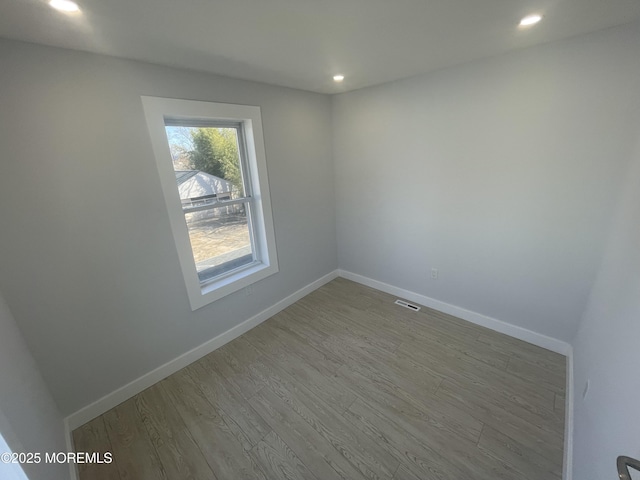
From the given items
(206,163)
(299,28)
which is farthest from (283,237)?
(299,28)

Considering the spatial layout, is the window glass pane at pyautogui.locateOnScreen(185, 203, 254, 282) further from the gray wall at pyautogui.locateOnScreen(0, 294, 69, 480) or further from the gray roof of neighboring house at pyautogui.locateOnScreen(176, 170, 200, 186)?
the gray wall at pyautogui.locateOnScreen(0, 294, 69, 480)

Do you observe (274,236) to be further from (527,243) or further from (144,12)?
(527,243)

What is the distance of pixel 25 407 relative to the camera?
3.67 ft

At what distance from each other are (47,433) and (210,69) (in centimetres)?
239

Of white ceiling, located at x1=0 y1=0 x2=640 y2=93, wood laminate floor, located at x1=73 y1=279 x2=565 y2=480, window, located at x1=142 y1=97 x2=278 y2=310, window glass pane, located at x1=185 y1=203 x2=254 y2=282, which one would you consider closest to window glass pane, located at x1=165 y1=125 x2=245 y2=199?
window, located at x1=142 y1=97 x2=278 y2=310

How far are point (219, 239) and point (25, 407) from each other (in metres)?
1.56

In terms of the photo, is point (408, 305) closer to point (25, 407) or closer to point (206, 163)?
point (206, 163)

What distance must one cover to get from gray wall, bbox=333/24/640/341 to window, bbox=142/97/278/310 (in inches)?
46.9

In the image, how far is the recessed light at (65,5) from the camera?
1.01m

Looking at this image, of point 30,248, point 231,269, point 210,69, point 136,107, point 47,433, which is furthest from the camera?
point 231,269

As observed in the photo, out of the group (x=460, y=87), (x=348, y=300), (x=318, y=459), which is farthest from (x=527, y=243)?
(x=318, y=459)

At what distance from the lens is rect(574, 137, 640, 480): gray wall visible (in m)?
0.99

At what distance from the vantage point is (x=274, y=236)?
2.74m

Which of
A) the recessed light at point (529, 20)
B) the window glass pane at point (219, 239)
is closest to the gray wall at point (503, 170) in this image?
the recessed light at point (529, 20)
